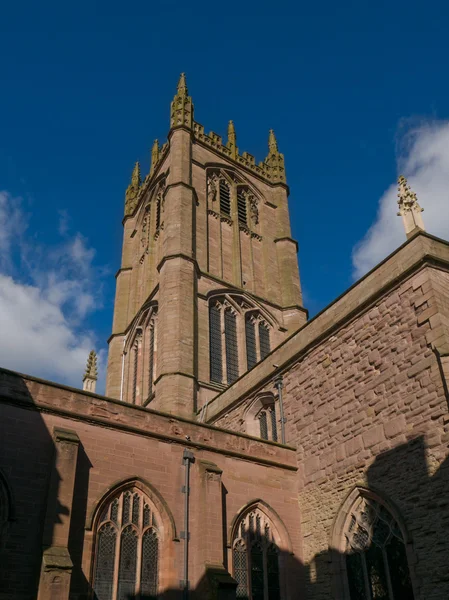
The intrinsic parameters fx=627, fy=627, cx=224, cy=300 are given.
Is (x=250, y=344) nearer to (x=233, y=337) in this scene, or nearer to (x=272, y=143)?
(x=233, y=337)

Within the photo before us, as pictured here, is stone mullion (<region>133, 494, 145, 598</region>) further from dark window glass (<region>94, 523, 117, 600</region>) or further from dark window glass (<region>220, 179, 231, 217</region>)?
dark window glass (<region>220, 179, 231, 217</region>)

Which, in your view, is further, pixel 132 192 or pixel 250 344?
pixel 132 192

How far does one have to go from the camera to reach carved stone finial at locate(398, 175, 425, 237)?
15.1 meters

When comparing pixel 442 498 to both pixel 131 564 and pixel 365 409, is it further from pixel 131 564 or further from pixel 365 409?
pixel 131 564

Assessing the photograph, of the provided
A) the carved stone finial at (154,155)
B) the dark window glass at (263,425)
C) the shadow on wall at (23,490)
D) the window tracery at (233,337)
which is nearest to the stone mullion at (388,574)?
the shadow on wall at (23,490)

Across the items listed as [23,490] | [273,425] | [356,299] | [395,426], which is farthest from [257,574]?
[356,299]

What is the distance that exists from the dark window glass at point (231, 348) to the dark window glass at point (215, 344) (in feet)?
1.38

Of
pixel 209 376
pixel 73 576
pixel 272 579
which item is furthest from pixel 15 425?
pixel 209 376

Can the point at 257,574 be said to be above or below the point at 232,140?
below

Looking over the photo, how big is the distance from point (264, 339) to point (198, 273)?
447 centimetres

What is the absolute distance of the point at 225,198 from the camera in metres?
34.9

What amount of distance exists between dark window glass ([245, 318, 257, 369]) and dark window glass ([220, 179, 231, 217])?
23.4 feet

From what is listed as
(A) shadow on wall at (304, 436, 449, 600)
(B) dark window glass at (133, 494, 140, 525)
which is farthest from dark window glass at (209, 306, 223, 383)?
(B) dark window glass at (133, 494, 140, 525)

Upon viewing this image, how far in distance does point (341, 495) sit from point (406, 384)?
304cm
